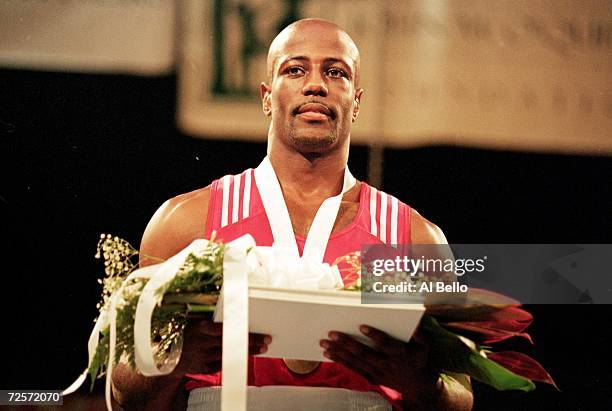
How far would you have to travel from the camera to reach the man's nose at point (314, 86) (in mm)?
2367

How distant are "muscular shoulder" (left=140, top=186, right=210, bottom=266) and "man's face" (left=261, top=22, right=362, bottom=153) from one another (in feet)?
0.94

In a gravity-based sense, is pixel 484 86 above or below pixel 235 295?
above

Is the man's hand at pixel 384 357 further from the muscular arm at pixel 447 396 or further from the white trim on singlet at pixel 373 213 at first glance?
the white trim on singlet at pixel 373 213

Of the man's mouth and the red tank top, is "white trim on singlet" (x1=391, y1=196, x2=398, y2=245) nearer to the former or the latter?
the red tank top

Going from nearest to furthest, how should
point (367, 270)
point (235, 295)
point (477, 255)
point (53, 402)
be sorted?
1. point (235, 295)
2. point (367, 270)
3. point (53, 402)
4. point (477, 255)

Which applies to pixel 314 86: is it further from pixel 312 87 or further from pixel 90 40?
pixel 90 40

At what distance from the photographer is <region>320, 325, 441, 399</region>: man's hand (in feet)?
5.99

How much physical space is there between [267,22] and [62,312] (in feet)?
3.03

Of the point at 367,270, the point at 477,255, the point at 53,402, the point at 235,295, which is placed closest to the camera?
the point at 235,295

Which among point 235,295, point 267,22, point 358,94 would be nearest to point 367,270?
point 235,295

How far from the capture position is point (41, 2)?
2.57 m

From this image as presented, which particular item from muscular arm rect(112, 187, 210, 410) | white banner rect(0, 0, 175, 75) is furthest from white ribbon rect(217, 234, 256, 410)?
white banner rect(0, 0, 175, 75)

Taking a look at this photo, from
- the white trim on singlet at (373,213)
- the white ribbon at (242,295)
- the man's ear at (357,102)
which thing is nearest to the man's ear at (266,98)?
the man's ear at (357,102)

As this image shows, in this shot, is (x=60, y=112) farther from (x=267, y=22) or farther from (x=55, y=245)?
(x=267, y=22)
